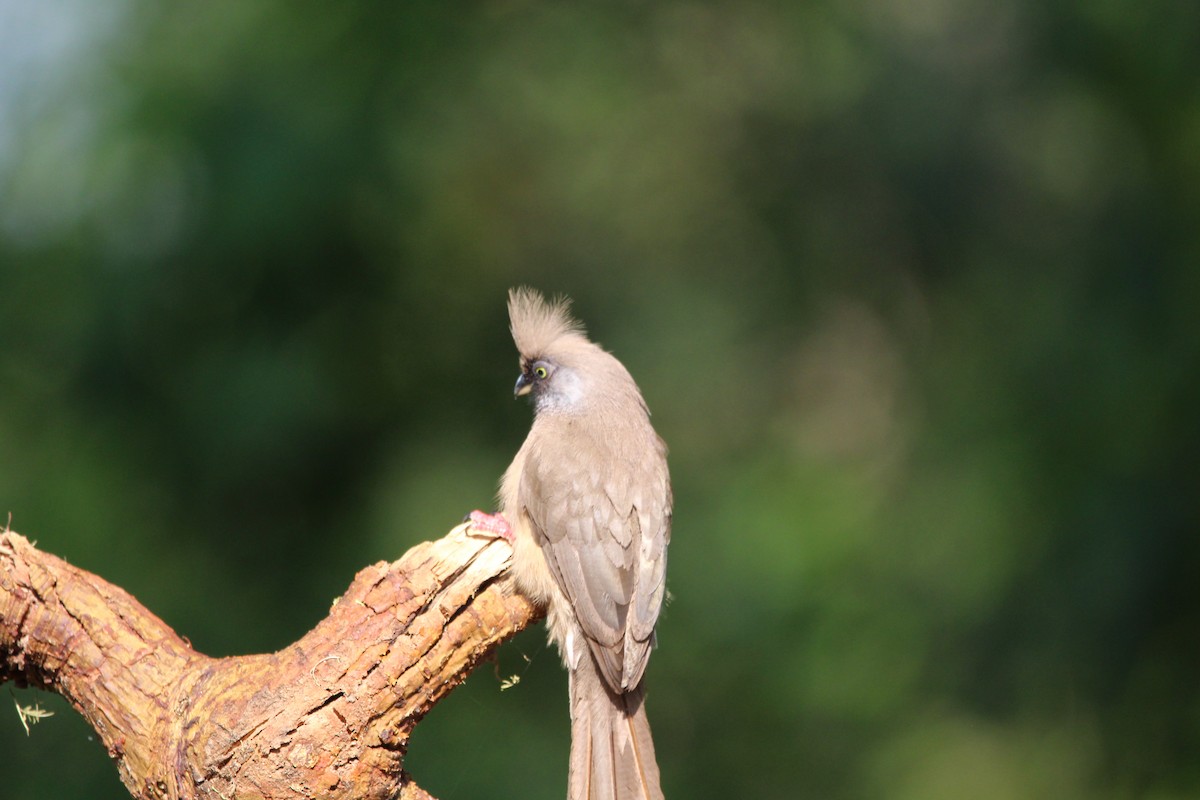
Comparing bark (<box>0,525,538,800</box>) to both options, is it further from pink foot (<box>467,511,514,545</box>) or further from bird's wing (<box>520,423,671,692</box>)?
bird's wing (<box>520,423,671,692</box>)

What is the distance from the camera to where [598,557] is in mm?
4230

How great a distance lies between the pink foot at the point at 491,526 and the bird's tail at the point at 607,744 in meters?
0.61

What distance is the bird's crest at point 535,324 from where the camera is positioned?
16.5 feet

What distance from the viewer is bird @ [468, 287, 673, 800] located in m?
3.98

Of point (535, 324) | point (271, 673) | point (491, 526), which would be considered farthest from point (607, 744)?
point (535, 324)

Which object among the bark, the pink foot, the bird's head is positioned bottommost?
the bark

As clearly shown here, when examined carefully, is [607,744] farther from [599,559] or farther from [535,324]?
[535,324]

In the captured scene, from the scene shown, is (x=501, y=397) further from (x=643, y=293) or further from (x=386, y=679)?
(x=386, y=679)

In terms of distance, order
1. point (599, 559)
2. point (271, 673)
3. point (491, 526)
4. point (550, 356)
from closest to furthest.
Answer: point (271, 673)
point (491, 526)
point (599, 559)
point (550, 356)

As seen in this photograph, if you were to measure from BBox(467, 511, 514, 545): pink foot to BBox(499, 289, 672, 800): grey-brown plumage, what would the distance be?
0.16ft

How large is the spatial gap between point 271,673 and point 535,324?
204cm

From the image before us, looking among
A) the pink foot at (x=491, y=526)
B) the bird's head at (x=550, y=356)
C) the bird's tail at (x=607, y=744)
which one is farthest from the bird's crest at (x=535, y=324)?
the bird's tail at (x=607, y=744)

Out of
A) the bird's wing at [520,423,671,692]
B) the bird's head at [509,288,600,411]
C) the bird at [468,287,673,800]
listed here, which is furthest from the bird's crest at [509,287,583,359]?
the bird's wing at [520,423,671,692]

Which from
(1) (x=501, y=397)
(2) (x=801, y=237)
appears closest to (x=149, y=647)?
(1) (x=501, y=397)
